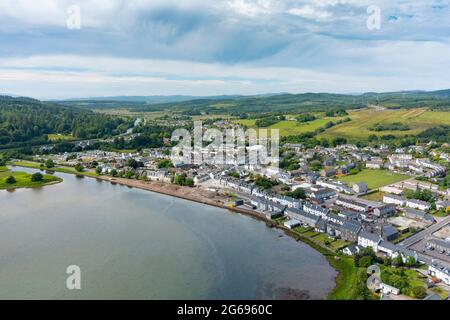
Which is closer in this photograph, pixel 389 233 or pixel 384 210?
pixel 389 233

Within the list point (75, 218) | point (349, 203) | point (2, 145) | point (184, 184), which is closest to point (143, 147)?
point (2, 145)

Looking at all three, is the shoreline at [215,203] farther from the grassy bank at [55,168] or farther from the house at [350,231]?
the house at [350,231]

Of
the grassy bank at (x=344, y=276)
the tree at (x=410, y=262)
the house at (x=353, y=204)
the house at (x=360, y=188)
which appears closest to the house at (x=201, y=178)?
the house at (x=353, y=204)

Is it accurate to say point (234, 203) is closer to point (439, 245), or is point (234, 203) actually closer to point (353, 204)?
point (353, 204)

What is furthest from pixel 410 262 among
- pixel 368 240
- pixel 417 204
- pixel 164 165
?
pixel 164 165

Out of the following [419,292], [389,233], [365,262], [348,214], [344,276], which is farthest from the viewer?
[348,214]

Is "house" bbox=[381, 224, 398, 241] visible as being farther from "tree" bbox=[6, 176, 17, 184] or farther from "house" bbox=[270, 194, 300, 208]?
"tree" bbox=[6, 176, 17, 184]

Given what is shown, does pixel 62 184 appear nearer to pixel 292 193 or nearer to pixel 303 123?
pixel 292 193

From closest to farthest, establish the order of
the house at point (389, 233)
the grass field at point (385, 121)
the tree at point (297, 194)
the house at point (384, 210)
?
the house at point (389, 233)
the house at point (384, 210)
the tree at point (297, 194)
the grass field at point (385, 121)
